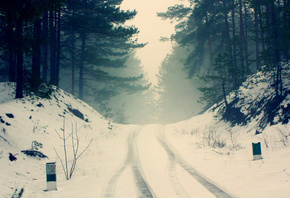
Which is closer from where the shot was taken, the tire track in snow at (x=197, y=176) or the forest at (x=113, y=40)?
the tire track in snow at (x=197, y=176)

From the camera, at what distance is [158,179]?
27.1ft

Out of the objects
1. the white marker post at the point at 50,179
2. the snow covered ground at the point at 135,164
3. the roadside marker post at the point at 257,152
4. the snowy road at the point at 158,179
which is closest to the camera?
the snowy road at the point at 158,179

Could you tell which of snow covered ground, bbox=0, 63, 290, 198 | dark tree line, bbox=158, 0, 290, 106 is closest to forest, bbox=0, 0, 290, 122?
dark tree line, bbox=158, 0, 290, 106

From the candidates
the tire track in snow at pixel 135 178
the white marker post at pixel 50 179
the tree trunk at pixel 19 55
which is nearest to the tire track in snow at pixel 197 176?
the tire track in snow at pixel 135 178

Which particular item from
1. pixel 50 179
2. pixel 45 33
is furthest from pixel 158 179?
pixel 45 33

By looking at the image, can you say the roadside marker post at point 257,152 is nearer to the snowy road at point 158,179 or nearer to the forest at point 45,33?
the snowy road at point 158,179

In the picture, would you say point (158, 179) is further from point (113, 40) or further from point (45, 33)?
point (113, 40)

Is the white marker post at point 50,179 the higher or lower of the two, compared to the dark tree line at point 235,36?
lower

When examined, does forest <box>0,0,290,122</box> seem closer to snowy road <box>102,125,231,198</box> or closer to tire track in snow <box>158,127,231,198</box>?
snowy road <box>102,125,231,198</box>

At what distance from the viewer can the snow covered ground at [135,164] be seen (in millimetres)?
7043

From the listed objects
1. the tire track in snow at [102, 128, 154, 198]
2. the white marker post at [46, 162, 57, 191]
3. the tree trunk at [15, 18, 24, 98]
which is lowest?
the tire track in snow at [102, 128, 154, 198]

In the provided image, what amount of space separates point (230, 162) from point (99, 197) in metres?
5.67

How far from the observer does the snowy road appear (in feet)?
22.1

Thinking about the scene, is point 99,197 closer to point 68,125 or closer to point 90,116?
point 68,125
